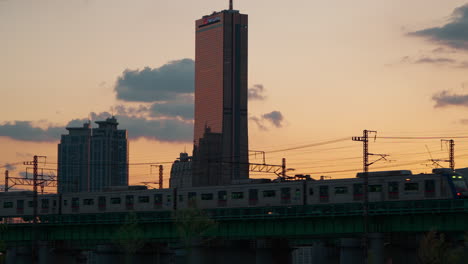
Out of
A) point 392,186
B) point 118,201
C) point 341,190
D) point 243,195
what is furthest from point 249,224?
point 118,201

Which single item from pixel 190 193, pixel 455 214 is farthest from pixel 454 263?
pixel 190 193

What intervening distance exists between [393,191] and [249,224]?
54.8 feet

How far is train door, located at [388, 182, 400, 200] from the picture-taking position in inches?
3189

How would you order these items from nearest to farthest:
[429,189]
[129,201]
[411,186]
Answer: [429,189]
[411,186]
[129,201]

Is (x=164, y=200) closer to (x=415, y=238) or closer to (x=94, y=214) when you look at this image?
(x=94, y=214)

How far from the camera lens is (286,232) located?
8594cm

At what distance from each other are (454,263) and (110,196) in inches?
1814

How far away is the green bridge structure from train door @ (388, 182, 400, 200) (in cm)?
325

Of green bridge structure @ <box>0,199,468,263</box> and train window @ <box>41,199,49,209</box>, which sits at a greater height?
train window @ <box>41,199,49,209</box>

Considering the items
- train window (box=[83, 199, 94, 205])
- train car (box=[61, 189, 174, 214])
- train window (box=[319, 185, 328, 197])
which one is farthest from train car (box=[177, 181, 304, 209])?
train window (box=[83, 199, 94, 205])

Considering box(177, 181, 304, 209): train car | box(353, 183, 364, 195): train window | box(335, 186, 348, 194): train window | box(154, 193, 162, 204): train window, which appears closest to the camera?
box(353, 183, 364, 195): train window

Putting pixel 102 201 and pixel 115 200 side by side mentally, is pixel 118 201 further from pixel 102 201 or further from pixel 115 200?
pixel 102 201

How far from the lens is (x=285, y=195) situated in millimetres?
89250

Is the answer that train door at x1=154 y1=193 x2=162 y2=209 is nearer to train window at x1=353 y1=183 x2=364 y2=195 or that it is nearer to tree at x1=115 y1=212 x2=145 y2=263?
tree at x1=115 y1=212 x2=145 y2=263
